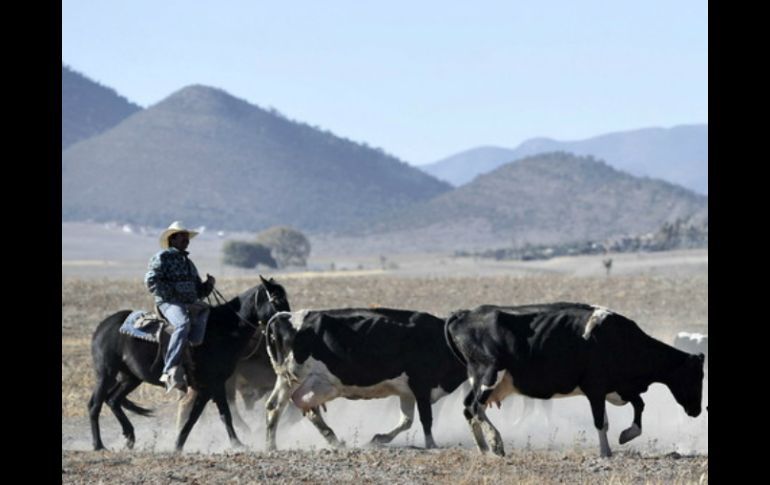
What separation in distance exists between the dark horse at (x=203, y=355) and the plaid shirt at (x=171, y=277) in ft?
2.03

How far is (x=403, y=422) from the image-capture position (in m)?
16.3

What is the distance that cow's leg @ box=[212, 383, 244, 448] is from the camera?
16391 millimetres

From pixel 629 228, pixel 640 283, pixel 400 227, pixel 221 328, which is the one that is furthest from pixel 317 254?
pixel 221 328

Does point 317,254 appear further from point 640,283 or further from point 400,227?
point 640,283

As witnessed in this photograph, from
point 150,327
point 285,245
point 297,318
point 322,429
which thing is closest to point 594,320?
point 297,318

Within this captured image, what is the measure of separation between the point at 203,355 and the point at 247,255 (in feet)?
346

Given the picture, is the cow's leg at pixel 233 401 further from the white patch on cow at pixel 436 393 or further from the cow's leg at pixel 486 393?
the cow's leg at pixel 486 393

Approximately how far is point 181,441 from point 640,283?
47795 millimetres

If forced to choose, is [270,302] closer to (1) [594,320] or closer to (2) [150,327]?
(2) [150,327]

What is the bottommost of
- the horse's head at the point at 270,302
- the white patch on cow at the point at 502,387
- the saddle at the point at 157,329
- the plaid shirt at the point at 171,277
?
the white patch on cow at the point at 502,387

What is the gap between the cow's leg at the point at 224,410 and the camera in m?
16.4

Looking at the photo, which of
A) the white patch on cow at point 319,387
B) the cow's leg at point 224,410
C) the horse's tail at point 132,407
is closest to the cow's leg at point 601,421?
the white patch on cow at point 319,387
